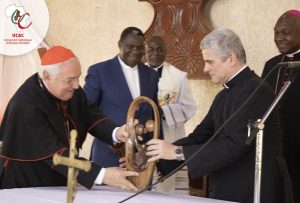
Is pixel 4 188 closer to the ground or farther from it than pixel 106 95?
closer to the ground

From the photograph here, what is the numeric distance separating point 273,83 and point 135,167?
1.78m

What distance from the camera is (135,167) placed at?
313cm

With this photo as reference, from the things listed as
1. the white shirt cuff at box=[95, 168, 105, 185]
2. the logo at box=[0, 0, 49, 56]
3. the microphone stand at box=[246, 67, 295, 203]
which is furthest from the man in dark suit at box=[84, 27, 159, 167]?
the logo at box=[0, 0, 49, 56]

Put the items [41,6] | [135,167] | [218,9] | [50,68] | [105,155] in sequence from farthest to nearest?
[41,6] → [218,9] → [105,155] → [50,68] → [135,167]

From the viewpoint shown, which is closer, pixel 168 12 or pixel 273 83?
pixel 273 83

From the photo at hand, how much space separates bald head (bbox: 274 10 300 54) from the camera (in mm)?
4504

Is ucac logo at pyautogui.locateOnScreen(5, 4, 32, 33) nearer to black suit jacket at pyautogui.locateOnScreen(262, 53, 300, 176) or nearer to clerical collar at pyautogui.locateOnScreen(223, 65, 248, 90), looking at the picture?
black suit jacket at pyautogui.locateOnScreen(262, 53, 300, 176)

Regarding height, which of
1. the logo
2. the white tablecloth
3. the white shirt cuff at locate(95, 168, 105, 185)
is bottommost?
the white tablecloth

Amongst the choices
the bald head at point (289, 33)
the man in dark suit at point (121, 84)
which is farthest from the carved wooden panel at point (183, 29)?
the bald head at point (289, 33)

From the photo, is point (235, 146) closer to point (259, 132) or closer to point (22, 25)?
point (259, 132)

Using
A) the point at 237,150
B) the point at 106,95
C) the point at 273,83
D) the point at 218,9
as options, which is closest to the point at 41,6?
the point at 218,9

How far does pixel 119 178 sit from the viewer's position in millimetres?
3092

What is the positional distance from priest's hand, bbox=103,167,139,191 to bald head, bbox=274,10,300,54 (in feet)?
6.45

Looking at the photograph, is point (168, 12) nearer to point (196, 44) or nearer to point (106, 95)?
point (196, 44)
